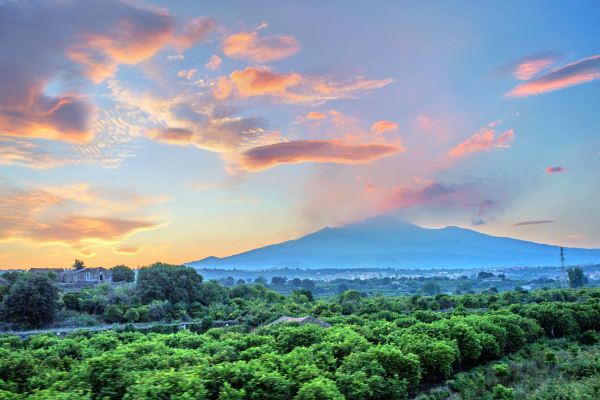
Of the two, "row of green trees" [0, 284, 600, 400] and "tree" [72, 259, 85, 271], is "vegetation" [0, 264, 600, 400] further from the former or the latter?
"tree" [72, 259, 85, 271]

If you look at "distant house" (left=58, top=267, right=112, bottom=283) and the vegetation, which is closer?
the vegetation

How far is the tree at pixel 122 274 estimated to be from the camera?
240 ft

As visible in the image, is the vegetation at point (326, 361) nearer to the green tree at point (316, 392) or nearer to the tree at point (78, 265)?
the green tree at point (316, 392)

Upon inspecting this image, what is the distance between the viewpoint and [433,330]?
2045 cm

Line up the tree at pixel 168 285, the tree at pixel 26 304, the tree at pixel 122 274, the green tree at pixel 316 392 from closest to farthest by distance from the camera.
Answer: the green tree at pixel 316 392
the tree at pixel 26 304
the tree at pixel 168 285
the tree at pixel 122 274

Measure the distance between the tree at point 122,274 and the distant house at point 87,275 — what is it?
81.4 inches

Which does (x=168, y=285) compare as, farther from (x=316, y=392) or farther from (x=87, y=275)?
(x=316, y=392)

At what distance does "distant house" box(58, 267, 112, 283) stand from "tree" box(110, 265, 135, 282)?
81.4 inches

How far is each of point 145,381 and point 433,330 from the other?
15.0 meters

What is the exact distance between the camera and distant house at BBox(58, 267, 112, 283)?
245 ft

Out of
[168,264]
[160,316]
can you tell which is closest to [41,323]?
[160,316]

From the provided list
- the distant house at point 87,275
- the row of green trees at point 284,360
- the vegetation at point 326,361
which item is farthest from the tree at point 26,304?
the distant house at point 87,275

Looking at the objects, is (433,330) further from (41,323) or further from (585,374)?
(41,323)

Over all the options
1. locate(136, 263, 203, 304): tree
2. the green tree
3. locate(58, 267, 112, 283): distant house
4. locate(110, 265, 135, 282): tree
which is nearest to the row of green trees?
the green tree
